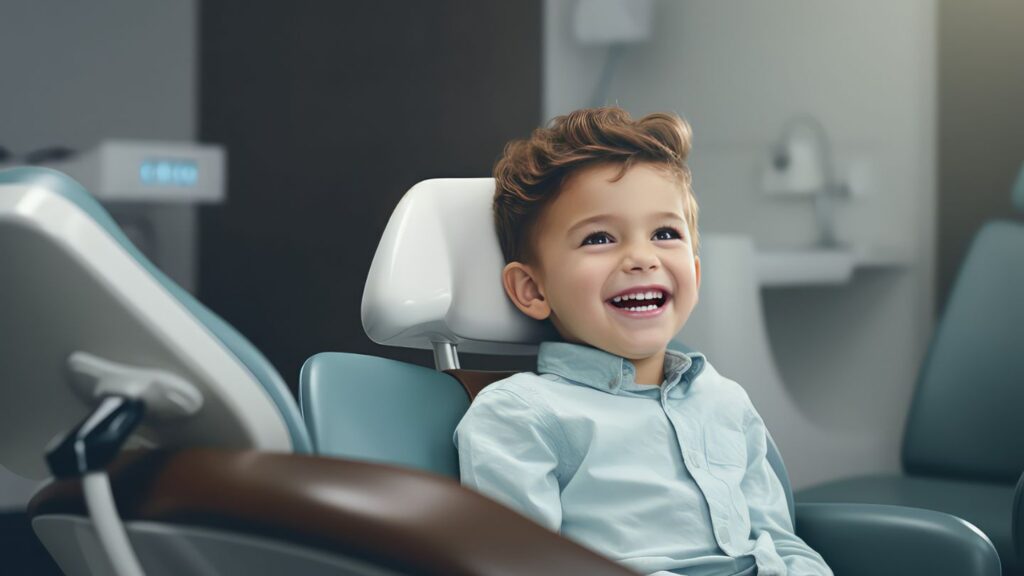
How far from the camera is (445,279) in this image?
109cm

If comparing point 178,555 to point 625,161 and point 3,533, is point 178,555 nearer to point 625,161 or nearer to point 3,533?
point 625,161

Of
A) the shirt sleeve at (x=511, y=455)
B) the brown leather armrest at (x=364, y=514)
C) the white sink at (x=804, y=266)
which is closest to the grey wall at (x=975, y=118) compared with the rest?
the white sink at (x=804, y=266)

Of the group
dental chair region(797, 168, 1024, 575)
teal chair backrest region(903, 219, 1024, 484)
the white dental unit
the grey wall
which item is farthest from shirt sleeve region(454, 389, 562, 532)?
the white dental unit

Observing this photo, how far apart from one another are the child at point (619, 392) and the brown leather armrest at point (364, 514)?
0.28m

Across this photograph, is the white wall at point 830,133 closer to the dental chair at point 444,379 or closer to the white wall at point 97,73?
the dental chair at point 444,379

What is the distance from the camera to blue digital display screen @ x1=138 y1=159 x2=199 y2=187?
298cm

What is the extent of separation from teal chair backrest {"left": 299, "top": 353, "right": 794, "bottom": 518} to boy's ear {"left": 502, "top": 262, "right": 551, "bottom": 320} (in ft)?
0.35

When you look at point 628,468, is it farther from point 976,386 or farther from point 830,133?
point 830,133

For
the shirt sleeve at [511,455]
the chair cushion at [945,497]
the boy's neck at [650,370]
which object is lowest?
the chair cushion at [945,497]

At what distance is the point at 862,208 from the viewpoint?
276 cm

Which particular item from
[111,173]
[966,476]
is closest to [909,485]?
[966,476]

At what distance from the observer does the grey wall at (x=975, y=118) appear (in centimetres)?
249

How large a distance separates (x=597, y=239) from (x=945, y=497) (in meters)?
0.95

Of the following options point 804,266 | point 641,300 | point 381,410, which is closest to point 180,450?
point 381,410
